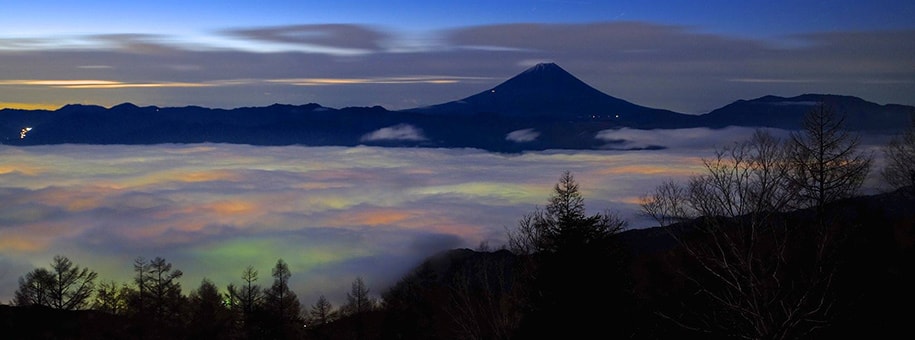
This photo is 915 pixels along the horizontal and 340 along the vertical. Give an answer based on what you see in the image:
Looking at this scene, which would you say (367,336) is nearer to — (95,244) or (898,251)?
(898,251)

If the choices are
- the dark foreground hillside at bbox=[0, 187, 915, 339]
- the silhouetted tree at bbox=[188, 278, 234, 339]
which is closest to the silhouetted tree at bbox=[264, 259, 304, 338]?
the silhouetted tree at bbox=[188, 278, 234, 339]

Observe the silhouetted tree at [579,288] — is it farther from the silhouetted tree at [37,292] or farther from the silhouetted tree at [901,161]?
the silhouetted tree at [37,292]

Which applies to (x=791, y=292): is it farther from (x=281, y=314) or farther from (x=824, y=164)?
(x=281, y=314)

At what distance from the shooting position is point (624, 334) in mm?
18094

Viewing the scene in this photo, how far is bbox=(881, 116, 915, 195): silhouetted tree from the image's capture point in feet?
127

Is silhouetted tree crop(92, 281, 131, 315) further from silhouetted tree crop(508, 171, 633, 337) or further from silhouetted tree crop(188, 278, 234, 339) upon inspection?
silhouetted tree crop(508, 171, 633, 337)

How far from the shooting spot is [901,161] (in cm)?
3959

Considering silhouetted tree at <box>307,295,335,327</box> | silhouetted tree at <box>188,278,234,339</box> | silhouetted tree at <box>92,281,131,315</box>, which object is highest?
silhouetted tree at <box>188,278,234,339</box>

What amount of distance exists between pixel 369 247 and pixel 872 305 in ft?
546

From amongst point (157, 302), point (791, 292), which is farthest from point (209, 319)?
point (791, 292)

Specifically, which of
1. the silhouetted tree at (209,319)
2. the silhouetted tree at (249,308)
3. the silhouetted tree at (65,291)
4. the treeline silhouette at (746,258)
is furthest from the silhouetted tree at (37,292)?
the treeline silhouette at (746,258)

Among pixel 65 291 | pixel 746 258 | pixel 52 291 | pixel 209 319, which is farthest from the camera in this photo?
pixel 65 291

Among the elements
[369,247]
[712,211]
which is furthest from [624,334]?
[369,247]

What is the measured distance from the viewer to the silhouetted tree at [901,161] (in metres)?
38.7
